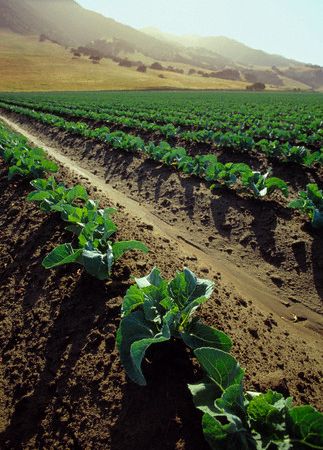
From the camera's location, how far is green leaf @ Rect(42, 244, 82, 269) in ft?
10.9

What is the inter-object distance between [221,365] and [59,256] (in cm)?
203

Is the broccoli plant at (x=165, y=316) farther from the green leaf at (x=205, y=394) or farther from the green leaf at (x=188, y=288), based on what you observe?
the green leaf at (x=205, y=394)

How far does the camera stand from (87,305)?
11.3 ft

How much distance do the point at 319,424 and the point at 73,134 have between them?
54.4 ft

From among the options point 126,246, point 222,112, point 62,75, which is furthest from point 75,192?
point 62,75

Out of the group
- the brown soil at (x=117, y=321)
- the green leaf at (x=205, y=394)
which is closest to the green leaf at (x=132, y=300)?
the brown soil at (x=117, y=321)

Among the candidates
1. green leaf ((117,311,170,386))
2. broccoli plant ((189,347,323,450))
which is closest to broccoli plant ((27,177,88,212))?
green leaf ((117,311,170,386))

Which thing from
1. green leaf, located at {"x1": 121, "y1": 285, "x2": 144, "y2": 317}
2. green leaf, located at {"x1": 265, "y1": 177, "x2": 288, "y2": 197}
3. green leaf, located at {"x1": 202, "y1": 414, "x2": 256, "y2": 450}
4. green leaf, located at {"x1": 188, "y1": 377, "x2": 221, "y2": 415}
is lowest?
green leaf, located at {"x1": 188, "y1": 377, "x2": 221, "y2": 415}

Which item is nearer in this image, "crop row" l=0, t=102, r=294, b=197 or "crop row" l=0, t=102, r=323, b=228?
"crop row" l=0, t=102, r=323, b=228

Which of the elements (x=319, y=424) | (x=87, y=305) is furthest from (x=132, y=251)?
(x=319, y=424)

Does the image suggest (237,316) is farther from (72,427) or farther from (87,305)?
(72,427)

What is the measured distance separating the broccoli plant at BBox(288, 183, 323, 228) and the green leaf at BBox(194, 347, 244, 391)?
402cm

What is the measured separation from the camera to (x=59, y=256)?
3400 mm

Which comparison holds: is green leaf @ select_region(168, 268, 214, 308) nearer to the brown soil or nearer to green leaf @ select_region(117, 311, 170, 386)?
green leaf @ select_region(117, 311, 170, 386)
